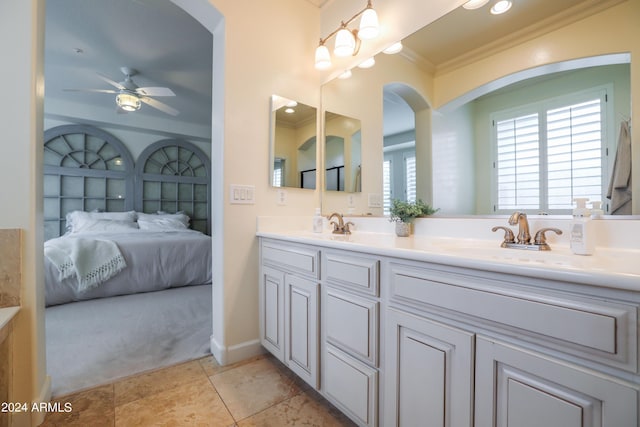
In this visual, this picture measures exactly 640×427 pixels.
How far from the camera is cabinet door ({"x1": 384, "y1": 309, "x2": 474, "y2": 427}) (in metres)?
0.79

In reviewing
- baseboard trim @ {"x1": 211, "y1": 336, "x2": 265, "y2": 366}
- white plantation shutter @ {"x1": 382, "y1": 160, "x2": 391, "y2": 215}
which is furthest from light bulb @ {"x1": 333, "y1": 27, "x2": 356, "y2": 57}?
baseboard trim @ {"x1": 211, "y1": 336, "x2": 265, "y2": 366}

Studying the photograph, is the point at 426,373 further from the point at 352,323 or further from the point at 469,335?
the point at 352,323

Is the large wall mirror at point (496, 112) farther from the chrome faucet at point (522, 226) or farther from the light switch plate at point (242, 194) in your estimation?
the light switch plate at point (242, 194)

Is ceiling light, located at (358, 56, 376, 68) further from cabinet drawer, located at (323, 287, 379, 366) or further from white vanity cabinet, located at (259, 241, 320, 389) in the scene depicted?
cabinet drawer, located at (323, 287, 379, 366)

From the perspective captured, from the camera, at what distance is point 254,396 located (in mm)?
1462

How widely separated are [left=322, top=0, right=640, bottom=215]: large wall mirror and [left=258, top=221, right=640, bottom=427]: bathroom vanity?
0.31 metres

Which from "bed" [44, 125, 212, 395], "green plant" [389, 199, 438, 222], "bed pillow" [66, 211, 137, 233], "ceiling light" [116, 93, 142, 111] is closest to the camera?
"green plant" [389, 199, 438, 222]

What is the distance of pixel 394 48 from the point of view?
1678mm

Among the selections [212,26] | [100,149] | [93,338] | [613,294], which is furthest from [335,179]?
[100,149]

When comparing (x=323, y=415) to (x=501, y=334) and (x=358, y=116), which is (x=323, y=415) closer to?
(x=501, y=334)

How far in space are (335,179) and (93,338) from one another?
2205mm

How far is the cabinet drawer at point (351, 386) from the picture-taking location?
41.3 inches

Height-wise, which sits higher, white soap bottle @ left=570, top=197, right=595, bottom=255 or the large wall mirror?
the large wall mirror

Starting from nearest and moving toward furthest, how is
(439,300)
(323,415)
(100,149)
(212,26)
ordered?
(439,300)
(323,415)
(212,26)
(100,149)
